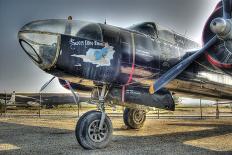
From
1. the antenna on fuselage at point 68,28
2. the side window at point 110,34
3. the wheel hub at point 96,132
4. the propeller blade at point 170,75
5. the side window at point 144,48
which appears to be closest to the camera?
the antenna on fuselage at point 68,28

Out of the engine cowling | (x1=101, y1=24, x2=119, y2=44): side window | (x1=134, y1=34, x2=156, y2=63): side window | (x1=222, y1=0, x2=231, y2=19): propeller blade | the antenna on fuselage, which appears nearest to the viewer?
(x1=222, y1=0, x2=231, y2=19): propeller blade

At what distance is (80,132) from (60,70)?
6.34ft

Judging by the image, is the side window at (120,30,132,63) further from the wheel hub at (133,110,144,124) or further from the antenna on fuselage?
the wheel hub at (133,110,144,124)

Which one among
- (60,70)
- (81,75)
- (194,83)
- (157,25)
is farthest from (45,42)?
(194,83)

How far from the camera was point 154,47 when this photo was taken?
9.87 metres

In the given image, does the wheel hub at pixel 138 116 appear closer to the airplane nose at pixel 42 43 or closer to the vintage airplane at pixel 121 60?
the vintage airplane at pixel 121 60

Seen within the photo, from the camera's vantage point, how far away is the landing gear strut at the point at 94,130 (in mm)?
8422

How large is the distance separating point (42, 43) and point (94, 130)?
3034 millimetres

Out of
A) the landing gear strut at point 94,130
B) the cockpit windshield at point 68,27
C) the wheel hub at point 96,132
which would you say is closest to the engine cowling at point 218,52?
the cockpit windshield at point 68,27

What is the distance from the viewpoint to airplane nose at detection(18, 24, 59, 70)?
7859mm

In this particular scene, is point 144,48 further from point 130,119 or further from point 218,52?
point 130,119

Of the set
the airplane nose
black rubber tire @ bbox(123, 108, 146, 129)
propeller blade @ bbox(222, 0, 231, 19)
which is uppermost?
propeller blade @ bbox(222, 0, 231, 19)

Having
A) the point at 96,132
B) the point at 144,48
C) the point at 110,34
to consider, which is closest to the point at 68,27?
the point at 110,34

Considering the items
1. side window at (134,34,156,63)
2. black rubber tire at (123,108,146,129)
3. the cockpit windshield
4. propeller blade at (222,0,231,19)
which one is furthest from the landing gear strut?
black rubber tire at (123,108,146,129)
